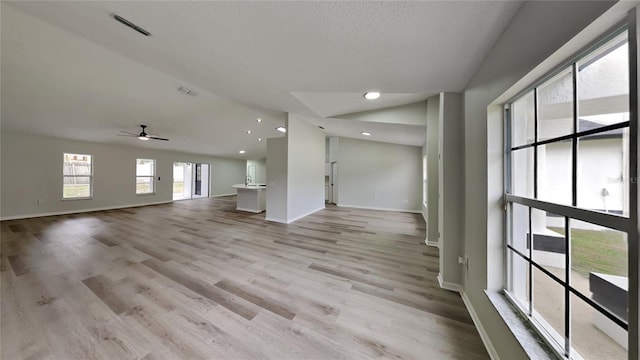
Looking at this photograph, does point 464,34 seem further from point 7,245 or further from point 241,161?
point 241,161

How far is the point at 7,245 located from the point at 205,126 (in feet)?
13.2

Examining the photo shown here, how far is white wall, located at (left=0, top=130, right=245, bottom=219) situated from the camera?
4.86 meters

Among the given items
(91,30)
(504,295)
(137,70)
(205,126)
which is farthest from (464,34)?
(205,126)

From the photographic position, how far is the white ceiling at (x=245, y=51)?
1.18 metres

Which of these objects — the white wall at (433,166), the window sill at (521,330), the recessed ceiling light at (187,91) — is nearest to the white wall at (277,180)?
the recessed ceiling light at (187,91)

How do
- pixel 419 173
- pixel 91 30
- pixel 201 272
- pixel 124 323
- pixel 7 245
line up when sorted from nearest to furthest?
pixel 124 323, pixel 91 30, pixel 201 272, pixel 7 245, pixel 419 173

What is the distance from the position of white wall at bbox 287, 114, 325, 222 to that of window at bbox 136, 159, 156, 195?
21.8ft

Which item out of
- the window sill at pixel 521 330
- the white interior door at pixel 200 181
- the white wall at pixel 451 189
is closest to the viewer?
the window sill at pixel 521 330

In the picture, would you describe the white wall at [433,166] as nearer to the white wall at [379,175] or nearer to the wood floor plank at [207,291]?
the white wall at [379,175]

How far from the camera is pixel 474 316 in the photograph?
1597mm

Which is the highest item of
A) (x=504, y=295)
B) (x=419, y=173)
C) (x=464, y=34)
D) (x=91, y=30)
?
(x=91, y=30)

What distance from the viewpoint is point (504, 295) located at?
4.32 ft

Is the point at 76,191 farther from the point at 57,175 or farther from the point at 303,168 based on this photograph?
the point at 303,168

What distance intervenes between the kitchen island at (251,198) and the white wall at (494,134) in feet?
17.7
